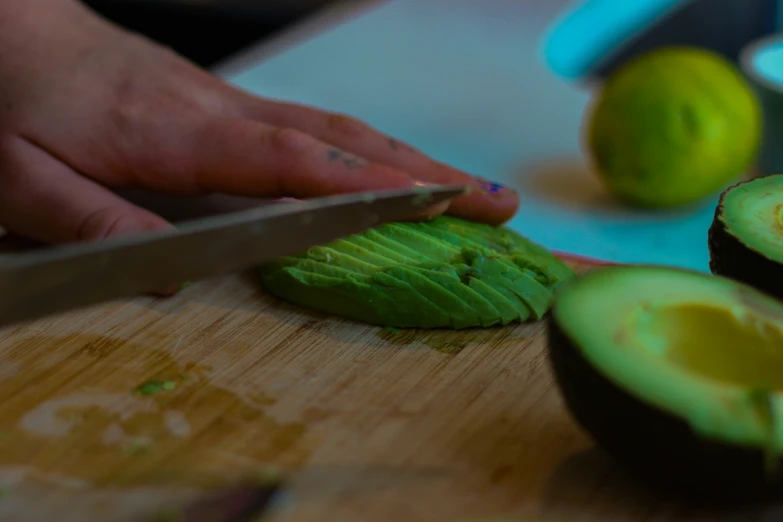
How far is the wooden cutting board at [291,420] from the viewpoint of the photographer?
3.15ft

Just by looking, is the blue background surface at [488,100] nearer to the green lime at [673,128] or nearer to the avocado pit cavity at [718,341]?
the green lime at [673,128]

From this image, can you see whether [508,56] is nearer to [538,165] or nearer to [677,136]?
[538,165]

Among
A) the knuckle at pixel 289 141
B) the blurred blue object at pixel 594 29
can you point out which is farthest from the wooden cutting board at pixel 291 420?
the blurred blue object at pixel 594 29

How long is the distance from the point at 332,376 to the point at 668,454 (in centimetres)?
46

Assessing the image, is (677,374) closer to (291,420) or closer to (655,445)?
(655,445)

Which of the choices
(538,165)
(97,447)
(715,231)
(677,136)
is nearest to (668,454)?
(715,231)

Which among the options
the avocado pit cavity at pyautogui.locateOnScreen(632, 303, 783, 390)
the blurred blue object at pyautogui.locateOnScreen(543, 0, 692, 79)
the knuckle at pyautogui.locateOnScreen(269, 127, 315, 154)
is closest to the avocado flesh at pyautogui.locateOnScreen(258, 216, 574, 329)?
the knuckle at pyautogui.locateOnScreen(269, 127, 315, 154)

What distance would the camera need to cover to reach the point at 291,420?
1.08 meters

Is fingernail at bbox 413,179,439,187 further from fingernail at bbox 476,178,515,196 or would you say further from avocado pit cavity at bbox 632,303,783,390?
avocado pit cavity at bbox 632,303,783,390

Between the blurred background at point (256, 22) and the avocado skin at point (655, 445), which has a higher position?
the avocado skin at point (655, 445)

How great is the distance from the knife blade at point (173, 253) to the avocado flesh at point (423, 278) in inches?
4.9

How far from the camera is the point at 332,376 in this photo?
1173mm

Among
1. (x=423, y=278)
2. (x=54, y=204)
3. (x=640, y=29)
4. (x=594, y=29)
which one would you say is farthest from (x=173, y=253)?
(x=640, y=29)

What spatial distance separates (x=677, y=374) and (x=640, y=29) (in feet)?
7.50
